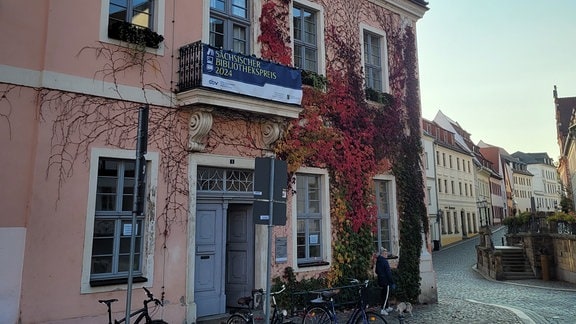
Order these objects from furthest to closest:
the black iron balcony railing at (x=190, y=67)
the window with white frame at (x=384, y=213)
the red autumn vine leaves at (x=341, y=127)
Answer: the window with white frame at (x=384, y=213), the red autumn vine leaves at (x=341, y=127), the black iron balcony railing at (x=190, y=67)

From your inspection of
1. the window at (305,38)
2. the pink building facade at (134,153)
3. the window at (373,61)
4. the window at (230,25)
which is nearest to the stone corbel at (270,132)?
the pink building facade at (134,153)

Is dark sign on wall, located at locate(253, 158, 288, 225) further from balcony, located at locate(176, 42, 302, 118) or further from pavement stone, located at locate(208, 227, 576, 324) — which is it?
pavement stone, located at locate(208, 227, 576, 324)

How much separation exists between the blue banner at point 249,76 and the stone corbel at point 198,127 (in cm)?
66

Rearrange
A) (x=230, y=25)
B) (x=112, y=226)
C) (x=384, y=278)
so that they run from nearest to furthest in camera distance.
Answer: (x=112, y=226) < (x=230, y=25) < (x=384, y=278)

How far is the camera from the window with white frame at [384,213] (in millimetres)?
13898

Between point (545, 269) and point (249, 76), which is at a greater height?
point (249, 76)

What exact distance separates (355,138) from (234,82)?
4.86 meters

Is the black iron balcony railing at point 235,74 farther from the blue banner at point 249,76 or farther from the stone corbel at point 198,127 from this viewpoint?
the stone corbel at point 198,127

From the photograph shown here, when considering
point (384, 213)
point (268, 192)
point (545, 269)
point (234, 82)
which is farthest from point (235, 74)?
point (545, 269)

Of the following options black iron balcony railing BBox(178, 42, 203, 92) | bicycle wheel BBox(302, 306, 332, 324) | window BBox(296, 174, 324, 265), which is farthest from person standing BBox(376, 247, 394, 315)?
black iron balcony railing BBox(178, 42, 203, 92)

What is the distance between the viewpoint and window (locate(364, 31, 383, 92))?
14.6 metres

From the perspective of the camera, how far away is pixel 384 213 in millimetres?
14195

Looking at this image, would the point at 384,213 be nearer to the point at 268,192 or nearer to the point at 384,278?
the point at 384,278

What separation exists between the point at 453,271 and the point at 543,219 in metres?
5.74
